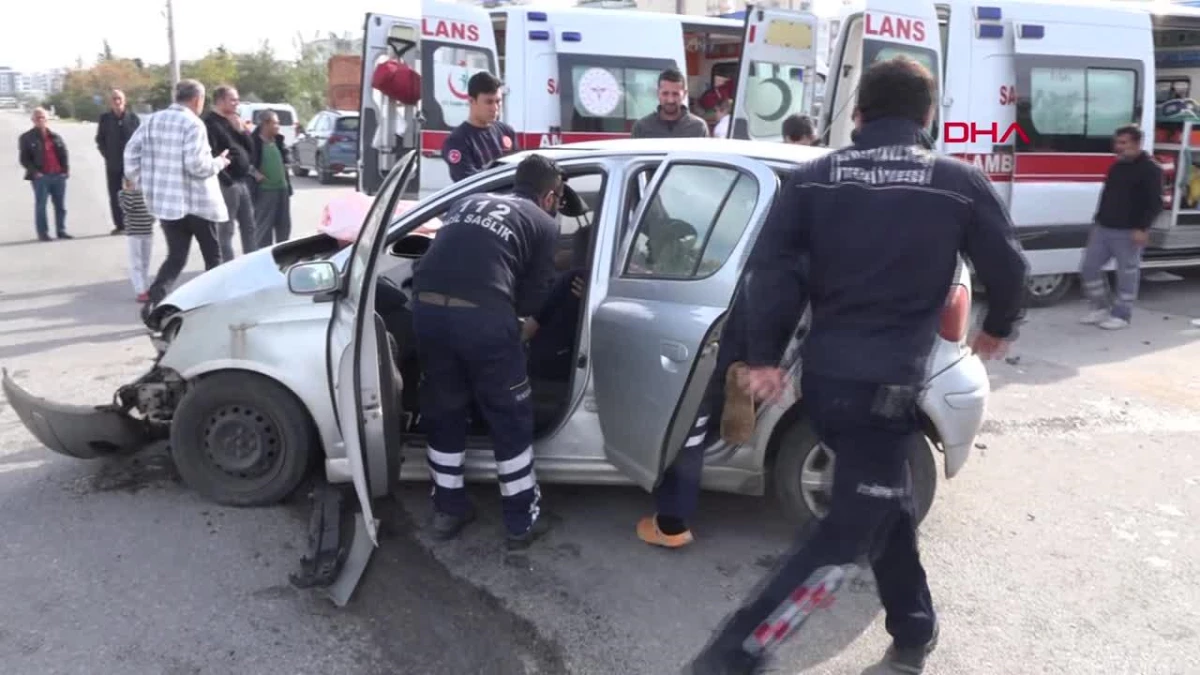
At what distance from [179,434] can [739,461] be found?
234 cm

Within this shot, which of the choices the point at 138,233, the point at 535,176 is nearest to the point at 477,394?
the point at 535,176

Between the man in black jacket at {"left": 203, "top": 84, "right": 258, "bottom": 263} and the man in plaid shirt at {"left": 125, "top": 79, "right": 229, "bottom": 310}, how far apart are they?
0.80m

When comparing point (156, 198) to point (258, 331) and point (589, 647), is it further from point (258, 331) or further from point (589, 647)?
point (589, 647)

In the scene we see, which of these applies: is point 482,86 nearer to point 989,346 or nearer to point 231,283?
point 231,283

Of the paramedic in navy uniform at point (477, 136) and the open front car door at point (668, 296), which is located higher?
the paramedic in navy uniform at point (477, 136)

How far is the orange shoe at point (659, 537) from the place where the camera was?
4.25 meters

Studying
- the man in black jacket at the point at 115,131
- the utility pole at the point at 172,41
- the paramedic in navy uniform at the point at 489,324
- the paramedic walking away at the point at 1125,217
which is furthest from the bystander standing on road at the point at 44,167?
the utility pole at the point at 172,41

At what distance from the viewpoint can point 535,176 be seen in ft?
13.6

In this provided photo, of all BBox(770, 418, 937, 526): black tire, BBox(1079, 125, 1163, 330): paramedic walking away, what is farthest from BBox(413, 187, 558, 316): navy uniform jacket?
BBox(1079, 125, 1163, 330): paramedic walking away

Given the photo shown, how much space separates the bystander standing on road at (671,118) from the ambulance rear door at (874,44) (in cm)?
135

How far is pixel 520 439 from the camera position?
4062 mm

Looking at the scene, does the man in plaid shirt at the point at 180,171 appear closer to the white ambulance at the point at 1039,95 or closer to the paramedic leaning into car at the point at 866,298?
the white ambulance at the point at 1039,95

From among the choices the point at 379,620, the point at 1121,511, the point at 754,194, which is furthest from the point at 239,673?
the point at 1121,511

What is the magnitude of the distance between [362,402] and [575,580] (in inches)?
40.9
